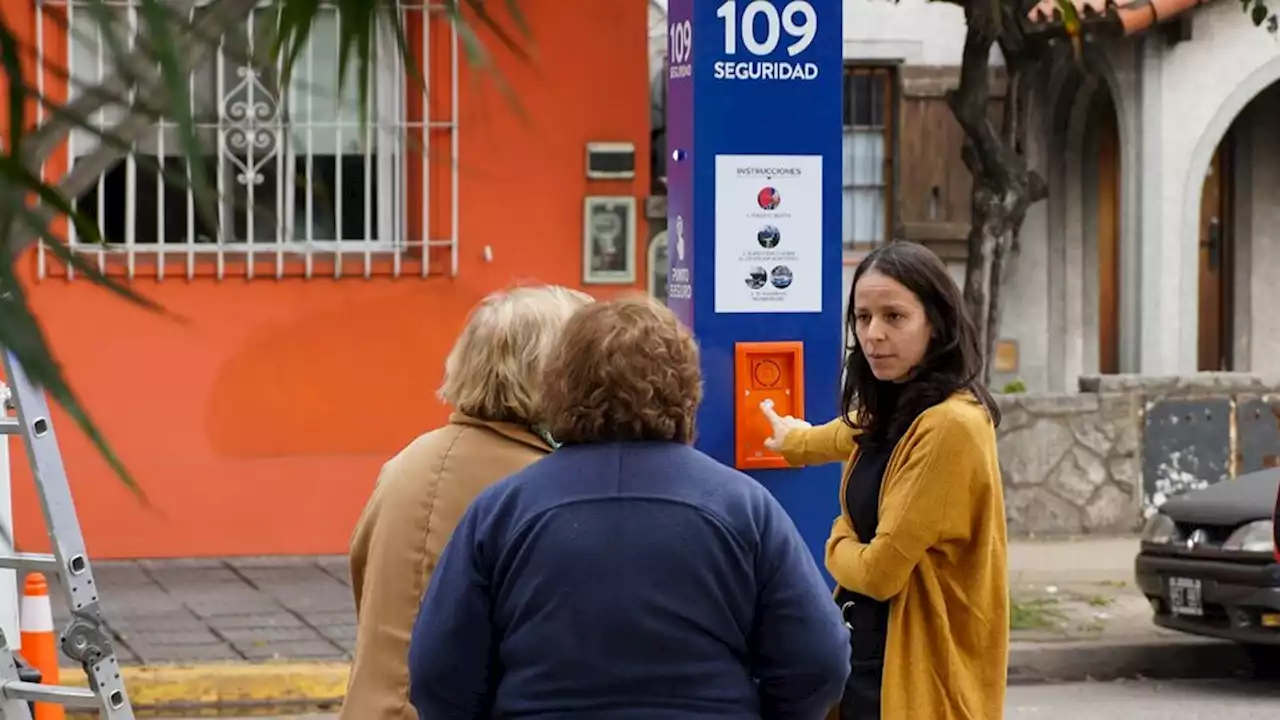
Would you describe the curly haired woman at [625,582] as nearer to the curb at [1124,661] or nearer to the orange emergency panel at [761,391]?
the orange emergency panel at [761,391]

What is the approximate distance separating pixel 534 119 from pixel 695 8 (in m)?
4.96

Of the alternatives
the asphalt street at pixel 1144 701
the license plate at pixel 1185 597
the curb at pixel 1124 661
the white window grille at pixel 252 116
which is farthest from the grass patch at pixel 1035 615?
the white window grille at pixel 252 116

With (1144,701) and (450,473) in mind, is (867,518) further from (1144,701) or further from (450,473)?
(1144,701)

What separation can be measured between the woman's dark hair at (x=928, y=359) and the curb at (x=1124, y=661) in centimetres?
565

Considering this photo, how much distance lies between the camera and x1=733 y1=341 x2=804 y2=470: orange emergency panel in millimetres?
5840

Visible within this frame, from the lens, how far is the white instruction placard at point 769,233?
593 centimetres

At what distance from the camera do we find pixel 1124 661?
32.7ft

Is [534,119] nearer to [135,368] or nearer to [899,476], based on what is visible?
[899,476]

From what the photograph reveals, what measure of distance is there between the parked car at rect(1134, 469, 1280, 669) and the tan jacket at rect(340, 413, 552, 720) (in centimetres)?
595

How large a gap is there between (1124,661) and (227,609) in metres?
4.37

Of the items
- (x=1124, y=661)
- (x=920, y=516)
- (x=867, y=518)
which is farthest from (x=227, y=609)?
(x=920, y=516)

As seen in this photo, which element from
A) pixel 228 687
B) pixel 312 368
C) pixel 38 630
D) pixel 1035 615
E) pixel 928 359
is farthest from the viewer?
pixel 312 368

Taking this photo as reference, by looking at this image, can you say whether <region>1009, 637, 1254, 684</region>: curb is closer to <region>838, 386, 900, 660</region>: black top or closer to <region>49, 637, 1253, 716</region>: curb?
<region>49, 637, 1253, 716</region>: curb

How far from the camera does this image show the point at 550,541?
122 inches
